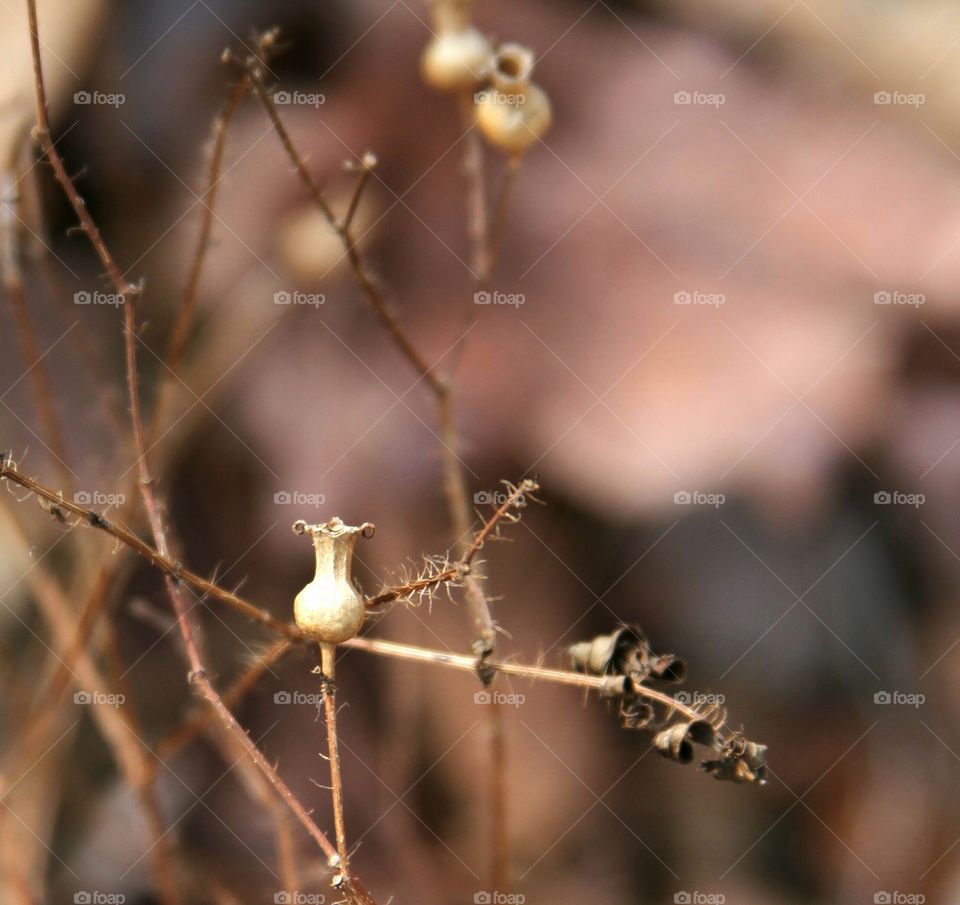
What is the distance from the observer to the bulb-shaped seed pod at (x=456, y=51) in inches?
33.7

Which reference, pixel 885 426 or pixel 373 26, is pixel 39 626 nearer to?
pixel 373 26

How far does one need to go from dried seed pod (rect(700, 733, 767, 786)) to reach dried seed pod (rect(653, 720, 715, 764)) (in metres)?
0.01

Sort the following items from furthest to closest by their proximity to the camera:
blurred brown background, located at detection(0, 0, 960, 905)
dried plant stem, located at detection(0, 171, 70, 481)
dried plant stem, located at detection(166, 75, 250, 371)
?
1. blurred brown background, located at detection(0, 0, 960, 905)
2. dried plant stem, located at detection(0, 171, 70, 481)
3. dried plant stem, located at detection(166, 75, 250, 371)

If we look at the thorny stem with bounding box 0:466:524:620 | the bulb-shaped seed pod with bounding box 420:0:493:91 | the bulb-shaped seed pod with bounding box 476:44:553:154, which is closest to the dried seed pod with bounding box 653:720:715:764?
the thorny stem with bounding box 0:466:524:620

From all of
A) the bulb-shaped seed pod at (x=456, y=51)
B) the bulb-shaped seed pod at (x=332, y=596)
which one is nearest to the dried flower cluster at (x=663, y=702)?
the bulb-shaped seed pod at (x=332, y=596)

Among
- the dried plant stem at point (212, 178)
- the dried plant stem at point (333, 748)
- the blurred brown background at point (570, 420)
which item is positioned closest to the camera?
the dried plant stem at point (333, 748)

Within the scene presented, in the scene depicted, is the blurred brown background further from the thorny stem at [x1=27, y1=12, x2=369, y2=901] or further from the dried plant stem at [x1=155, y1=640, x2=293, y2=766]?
the thorny stem at [x1=27, y1=12, x2=369, y2=901]

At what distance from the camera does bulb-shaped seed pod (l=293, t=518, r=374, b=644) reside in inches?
20.4

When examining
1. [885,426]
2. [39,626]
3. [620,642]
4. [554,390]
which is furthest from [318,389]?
[620,642]

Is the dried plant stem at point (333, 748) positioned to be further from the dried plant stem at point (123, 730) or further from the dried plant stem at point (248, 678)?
the dried plant stem at point (123, 730)

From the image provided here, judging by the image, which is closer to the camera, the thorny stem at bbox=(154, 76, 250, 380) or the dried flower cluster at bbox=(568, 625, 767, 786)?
the dried flower cluster at bbox=(568, 625, 767, 786)

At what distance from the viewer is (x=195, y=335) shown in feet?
4.16

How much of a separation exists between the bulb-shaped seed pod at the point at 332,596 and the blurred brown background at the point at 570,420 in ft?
1.56

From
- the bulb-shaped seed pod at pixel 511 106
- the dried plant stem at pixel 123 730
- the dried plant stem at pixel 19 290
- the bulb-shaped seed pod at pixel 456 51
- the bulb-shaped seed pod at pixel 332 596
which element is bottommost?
the dried plant stem at pixel 123 730
